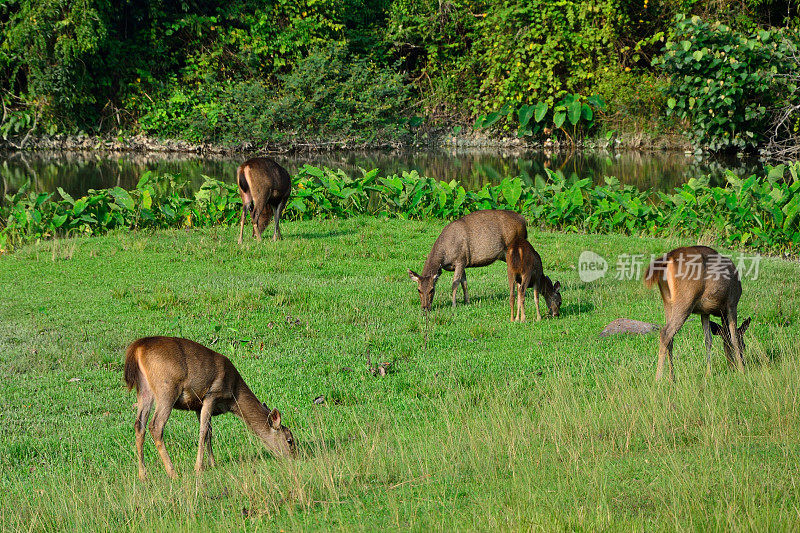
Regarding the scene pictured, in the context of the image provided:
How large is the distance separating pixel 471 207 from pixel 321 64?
60.2 ft

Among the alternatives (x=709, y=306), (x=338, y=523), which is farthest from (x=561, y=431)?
(x=709, y=306)

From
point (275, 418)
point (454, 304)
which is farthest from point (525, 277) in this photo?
point (275, 418)

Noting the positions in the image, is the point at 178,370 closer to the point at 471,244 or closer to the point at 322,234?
the point at 471,244

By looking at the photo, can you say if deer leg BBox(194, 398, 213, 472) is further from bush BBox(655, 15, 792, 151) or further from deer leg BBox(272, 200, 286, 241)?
bush BBox(655, 15, 792, 151)

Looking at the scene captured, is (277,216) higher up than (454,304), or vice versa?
(277,216)

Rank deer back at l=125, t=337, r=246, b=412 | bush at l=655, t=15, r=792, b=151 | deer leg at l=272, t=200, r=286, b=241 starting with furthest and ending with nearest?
bush at l=655, t=15, r=792, b=151
deer leg at l=272, t=200, r=286, b=241
deer back at l=125, t=337, r=246, b=412

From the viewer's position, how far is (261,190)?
1434 cm

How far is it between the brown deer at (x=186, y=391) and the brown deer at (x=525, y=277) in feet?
15.1

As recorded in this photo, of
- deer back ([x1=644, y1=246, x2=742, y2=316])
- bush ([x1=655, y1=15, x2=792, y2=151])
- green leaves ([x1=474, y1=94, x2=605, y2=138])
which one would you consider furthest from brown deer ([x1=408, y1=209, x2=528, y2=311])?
green leaves ([x1=474, y1=94, x2=605, y2=138])

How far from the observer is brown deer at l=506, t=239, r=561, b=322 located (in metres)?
9.91

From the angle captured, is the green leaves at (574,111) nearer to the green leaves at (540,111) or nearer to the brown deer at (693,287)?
the green leaves at (540,111)

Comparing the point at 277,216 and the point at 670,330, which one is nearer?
the point at 670,330

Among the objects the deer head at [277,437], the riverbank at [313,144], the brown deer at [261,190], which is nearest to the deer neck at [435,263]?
the brown deer at [261,190]

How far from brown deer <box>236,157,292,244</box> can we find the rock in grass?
701 centimetres
